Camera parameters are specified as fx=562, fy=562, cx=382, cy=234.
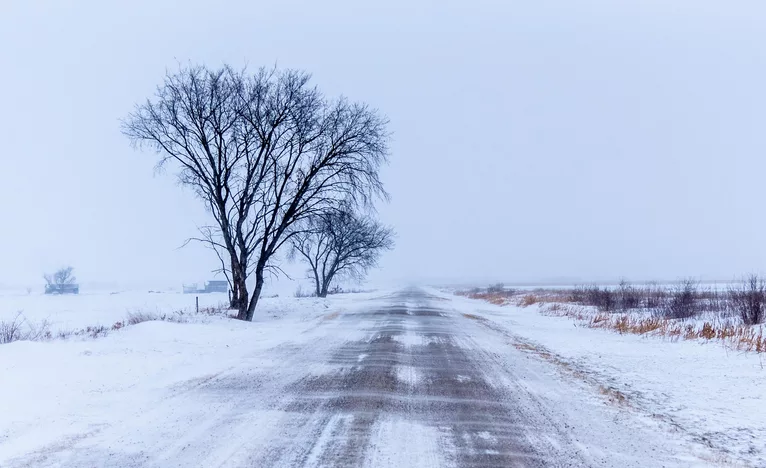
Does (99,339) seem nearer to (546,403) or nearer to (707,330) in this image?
(546,403)

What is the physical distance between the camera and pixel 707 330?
14.8 metres

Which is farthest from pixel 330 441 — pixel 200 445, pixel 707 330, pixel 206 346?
pixel 707 330

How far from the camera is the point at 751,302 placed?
17922 mm

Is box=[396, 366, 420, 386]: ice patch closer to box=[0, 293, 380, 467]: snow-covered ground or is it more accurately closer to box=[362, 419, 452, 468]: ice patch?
box=[0, 293, 380, 467]: snow-covered ground

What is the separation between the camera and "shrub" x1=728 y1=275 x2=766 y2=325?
17.8m

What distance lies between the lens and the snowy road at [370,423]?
5012mm

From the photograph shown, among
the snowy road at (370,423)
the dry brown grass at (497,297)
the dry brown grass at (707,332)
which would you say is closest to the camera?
the snowy road at (370,423)

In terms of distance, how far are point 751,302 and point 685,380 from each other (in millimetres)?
10840

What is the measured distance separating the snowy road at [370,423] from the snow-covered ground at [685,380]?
0.55 meters

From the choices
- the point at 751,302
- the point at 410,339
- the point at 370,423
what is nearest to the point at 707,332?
the point at 751,302

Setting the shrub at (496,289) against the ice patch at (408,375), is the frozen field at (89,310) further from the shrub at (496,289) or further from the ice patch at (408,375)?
the shrub at (496,289)

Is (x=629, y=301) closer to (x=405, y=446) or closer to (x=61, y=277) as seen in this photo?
(x=405, y=446)

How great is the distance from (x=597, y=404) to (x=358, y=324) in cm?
1286

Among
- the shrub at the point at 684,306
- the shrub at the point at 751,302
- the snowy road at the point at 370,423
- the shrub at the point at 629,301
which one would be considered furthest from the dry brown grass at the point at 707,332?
the shrub at the point at 629,301
